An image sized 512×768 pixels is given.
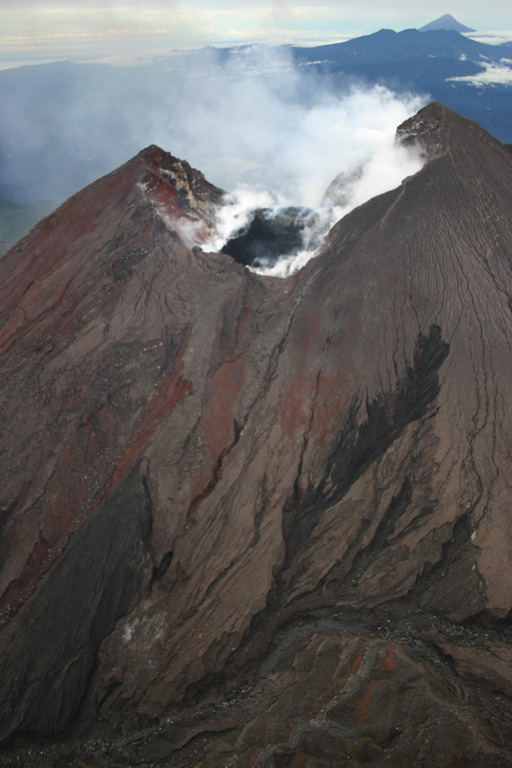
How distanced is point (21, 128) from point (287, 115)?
2320 inches

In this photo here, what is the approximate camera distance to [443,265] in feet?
55.5

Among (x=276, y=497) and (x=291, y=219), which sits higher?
(x=291, y=219)

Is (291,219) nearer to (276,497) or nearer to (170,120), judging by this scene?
(276,497)

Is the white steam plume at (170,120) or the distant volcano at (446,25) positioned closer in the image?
the white steam plume at (170,120)

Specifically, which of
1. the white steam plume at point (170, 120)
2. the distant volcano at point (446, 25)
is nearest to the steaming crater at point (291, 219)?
the white steam plume at point (170, 120)

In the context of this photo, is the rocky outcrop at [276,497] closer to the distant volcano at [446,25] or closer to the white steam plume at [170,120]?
the white steam plume at [170,120]

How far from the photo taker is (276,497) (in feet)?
50.1

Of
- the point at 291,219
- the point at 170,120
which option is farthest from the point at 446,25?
the point at 291,219

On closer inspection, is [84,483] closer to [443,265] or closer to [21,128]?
[443,265]

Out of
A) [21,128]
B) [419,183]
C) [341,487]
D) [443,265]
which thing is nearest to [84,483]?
Result: [341,487]

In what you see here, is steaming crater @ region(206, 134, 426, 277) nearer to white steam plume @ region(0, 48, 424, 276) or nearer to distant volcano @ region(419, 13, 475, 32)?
white steam plume @ region(0, 48, 424, 276)

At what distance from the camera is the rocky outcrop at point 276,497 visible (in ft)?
39.1

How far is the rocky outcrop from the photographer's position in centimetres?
1191

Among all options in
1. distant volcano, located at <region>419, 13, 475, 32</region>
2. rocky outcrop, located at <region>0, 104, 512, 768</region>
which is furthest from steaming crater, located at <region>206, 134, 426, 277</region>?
distant volcano, located at <region>419, 13, 475, 32</region>
